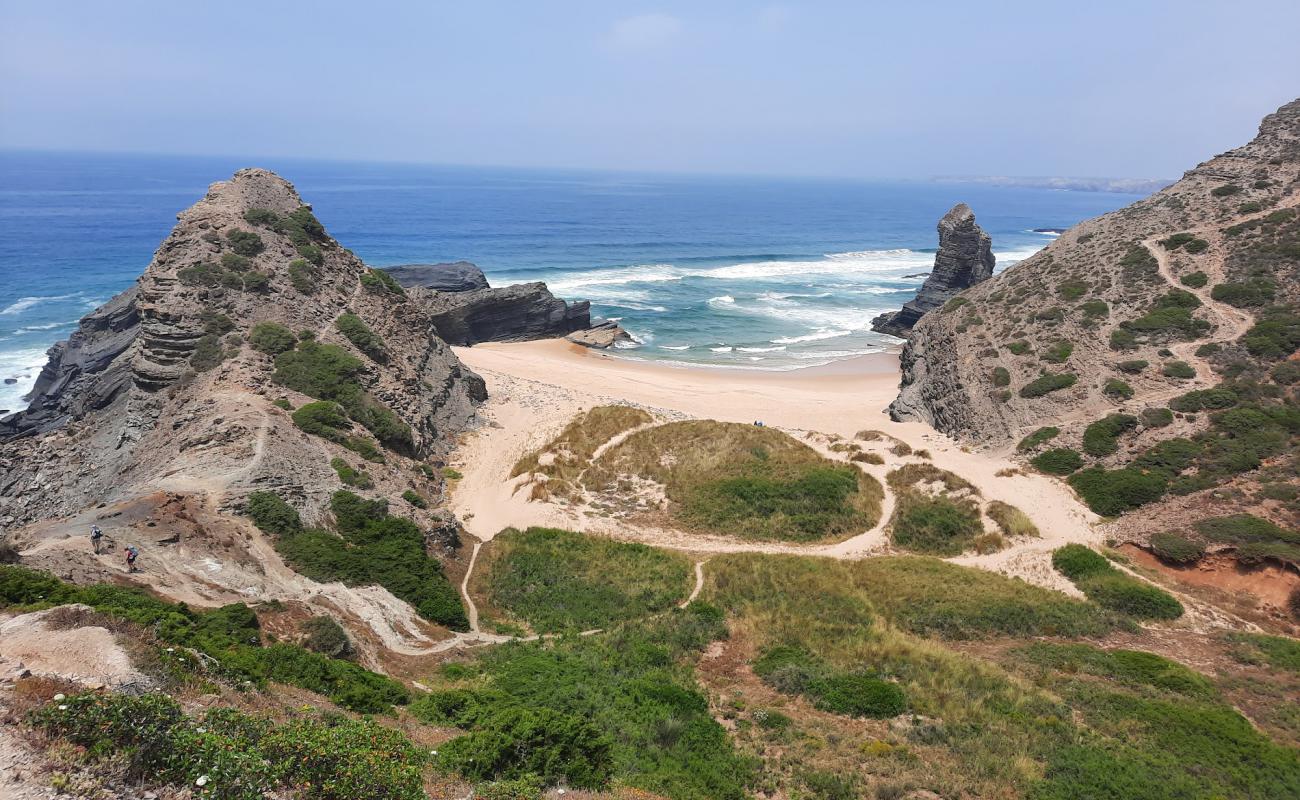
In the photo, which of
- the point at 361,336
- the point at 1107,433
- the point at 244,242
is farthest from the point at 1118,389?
the point at 244,242

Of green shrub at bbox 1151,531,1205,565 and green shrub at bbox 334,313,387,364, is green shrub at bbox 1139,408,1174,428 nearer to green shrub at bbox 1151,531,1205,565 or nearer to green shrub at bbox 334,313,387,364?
green shrub at bbox 1151,531,1205,565

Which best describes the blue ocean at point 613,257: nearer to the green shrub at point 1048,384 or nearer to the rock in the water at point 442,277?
the rock in the water at point 442,277

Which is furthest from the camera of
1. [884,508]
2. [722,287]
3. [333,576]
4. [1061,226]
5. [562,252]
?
[1061,226]

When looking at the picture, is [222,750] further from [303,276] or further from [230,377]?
[303,276]

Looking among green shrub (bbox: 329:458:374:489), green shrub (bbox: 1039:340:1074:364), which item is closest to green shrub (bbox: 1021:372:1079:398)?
green shrub (bbox: 1039:340:1074:364)

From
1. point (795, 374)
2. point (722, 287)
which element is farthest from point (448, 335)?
point (722, 287)

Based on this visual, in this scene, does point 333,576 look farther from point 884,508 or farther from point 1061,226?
point 1061,226

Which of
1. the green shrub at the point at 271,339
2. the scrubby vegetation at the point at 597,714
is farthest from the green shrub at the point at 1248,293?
the green shrub at the point at 271,339
